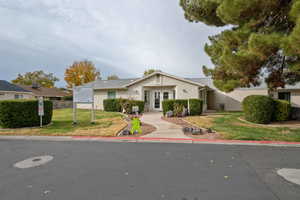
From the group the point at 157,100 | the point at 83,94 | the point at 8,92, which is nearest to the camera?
the point at 83,94

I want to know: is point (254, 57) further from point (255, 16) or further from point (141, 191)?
point (141, 191)

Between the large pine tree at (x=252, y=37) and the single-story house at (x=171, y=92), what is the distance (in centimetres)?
652

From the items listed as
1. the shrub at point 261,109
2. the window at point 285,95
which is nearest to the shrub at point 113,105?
the shrub at point 261,109

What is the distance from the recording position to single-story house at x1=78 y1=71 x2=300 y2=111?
15.4 m

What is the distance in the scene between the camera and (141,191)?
2691 mm

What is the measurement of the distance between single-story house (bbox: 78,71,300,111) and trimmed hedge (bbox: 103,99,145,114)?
4.81 ft

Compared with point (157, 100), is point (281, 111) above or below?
below

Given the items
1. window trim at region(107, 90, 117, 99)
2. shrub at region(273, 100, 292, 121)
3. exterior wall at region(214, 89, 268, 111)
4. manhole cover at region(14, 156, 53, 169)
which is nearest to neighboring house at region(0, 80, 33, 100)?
window trim at region(107, 90, 117, 99)

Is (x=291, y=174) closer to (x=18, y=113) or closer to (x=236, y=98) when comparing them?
(x=18, y=113)

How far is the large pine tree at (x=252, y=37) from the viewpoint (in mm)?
5195

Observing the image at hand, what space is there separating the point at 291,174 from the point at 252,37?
14.5ft

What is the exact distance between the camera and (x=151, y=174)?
3.33 meters

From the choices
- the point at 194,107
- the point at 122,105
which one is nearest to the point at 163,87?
the point at 194,107

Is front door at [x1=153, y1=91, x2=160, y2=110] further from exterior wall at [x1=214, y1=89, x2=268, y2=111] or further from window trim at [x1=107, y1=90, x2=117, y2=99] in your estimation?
exterior wall at [x1=214, y1=89, x2=268, y2=111]
